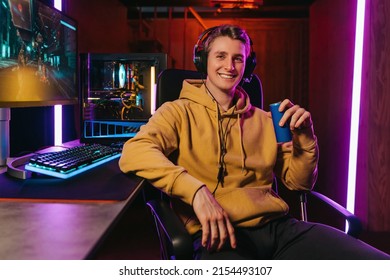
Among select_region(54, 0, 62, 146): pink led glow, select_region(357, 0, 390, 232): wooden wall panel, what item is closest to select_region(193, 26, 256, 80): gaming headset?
select_region(54, 0, 62, 146): pink led glow

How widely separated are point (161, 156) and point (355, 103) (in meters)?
2.09

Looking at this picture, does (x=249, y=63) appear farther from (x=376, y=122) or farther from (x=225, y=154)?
(x=376, y=122)

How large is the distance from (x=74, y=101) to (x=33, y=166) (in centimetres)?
78

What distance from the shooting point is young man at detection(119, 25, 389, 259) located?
103 cm

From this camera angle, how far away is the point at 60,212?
0.79 metres

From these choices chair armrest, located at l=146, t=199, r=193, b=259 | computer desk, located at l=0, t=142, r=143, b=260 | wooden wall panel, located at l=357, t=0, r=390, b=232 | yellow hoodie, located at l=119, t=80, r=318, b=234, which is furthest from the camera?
wooden wall panel, located at l=357, t=0, r=390, b=232

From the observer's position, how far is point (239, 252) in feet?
3.37

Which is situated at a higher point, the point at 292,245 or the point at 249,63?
the point at 249,63

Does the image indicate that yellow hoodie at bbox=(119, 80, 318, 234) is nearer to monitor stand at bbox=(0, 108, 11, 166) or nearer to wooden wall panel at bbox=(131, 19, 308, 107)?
monitor stand at bbox=(0, 108, 11, 166)

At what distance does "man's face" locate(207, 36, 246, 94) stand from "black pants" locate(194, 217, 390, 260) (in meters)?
0.49

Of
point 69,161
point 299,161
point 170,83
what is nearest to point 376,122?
point 299,161

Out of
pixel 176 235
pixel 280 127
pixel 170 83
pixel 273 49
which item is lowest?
pixel 176 235

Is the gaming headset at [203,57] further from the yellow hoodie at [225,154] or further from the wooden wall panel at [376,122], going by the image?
the wooden wall panel at [376,122]
